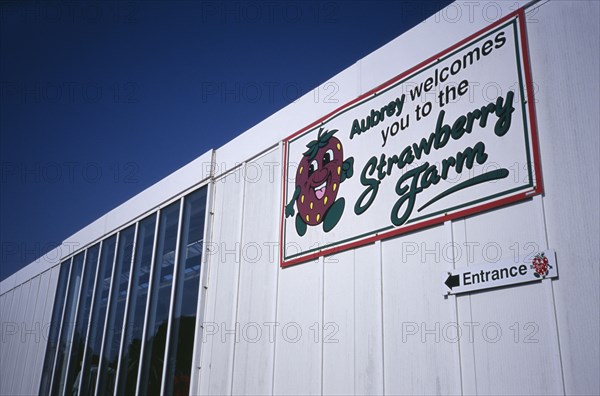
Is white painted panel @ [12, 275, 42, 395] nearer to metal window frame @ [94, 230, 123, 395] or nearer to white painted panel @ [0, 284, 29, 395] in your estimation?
white painted panel @ [0, 284, 29, 395]

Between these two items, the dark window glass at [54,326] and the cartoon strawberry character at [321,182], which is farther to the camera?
the dark window glass at [54,326]

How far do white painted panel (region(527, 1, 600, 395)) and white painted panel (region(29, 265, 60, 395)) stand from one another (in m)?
10.4

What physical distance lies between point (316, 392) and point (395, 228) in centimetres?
166

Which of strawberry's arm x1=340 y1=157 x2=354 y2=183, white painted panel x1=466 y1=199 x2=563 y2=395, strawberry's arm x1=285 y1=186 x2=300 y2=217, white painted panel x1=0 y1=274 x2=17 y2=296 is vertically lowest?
white painted panel x1=466 y1=199 x2=563 y2=395

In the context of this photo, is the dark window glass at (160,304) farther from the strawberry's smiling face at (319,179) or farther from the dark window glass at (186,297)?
the strawberry's smiling face at (319,179)

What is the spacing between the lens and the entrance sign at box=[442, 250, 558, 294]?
11.8 ft

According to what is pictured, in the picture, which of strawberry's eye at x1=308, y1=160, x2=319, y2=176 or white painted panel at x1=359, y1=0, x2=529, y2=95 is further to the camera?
strawberry's eye at x1=308, y1=160, x2=319, y2=176

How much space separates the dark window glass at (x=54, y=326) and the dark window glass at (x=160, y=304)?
4.21 metres

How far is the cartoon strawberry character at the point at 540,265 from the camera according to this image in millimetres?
3586

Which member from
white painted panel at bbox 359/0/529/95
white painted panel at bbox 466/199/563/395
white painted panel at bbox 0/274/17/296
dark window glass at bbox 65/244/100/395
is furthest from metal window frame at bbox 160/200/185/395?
white painted panel at bbox 0/274/17/296

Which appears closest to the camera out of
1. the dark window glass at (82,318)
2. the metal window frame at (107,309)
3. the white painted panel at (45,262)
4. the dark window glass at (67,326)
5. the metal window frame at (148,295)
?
the metal window frame at (148,295)

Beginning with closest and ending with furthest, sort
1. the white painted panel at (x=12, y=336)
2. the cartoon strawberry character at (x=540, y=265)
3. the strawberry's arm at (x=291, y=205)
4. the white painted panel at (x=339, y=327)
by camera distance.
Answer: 1. the cartoon strawberry character at (x=540, y=265)
2. the white painted panel at (x=339, y=327)
3. the strawberry's arm at (x=291, y=205)
4. the white painted panel at (x=12, y=336)

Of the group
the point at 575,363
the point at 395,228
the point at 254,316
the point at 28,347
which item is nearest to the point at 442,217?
the point at 395,228

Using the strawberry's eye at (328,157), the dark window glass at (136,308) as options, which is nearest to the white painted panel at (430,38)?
the strawberry's eye at (328,157)
